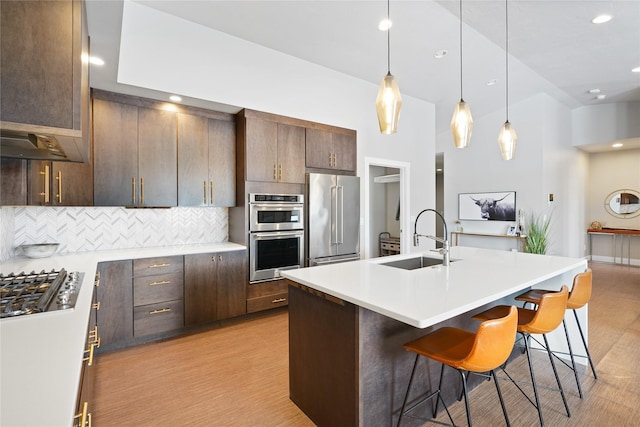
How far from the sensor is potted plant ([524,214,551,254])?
18.7 feet

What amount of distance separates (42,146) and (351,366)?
2124 mm

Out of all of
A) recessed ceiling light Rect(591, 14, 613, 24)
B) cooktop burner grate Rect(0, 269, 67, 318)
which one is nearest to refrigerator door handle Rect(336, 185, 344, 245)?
cooktop burner grate Rect(0, 269, 67, 318)

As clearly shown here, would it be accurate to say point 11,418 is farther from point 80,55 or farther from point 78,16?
point 78,16

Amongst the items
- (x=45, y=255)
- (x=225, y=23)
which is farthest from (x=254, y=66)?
(x=45, y=255)

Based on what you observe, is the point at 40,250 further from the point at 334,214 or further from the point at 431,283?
the point at 431,283

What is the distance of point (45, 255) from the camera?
2818mm

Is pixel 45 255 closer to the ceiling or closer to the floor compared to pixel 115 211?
closer to the floor

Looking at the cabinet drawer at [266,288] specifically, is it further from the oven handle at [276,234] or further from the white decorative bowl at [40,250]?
the white decorative bowl at [40,250]

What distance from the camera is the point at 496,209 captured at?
6.78 meters

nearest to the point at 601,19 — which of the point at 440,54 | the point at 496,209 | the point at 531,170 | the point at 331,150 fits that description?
the point at 440,54

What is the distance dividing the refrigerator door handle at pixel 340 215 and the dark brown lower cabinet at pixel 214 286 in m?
1.27

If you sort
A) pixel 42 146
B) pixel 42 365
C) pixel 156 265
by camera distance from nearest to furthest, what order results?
1. pixel 42 365
2. pixel 42 146
3. pixel 156 265

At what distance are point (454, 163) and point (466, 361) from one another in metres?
6.83

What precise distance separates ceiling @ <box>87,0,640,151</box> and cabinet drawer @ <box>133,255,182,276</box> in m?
1.62
